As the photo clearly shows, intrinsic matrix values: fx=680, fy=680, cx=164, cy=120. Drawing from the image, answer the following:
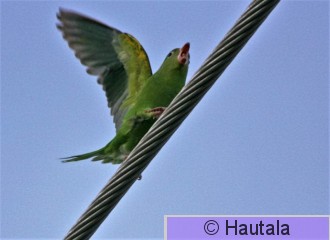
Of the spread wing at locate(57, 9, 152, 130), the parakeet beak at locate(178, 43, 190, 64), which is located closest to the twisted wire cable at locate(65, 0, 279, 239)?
the parakeet beak at locate(178, 43, 190, 64)

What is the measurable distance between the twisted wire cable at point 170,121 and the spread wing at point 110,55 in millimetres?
2100

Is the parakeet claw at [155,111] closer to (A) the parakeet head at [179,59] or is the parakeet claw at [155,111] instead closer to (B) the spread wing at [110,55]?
(A) the parakeet head at [179,59]

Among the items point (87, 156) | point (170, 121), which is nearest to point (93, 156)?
point (87, 156)

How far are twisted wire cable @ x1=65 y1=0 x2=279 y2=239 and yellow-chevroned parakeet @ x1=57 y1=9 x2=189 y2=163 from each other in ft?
5.16

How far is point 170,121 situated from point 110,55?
239 cm

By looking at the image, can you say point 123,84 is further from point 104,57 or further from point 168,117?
point 168,117

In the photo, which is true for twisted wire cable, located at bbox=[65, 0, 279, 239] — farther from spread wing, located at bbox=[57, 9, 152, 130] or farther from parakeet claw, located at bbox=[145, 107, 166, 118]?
spread wing, located at bbox=[57, 9, 152, 130]

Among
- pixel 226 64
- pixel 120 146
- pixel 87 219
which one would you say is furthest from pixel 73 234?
pixel 120 146

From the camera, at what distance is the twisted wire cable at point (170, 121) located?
1.82 metres

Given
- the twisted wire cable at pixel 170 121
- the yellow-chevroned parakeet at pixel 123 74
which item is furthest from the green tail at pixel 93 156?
the twisted wire cable at pixel 170 121

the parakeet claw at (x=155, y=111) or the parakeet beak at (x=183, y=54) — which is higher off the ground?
the parakeet beak at (x=183, y=54)

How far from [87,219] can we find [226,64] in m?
0.56

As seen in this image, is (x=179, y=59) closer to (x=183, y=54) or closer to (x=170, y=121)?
(x=183, y=54)

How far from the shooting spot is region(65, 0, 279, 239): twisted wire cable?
1.82 m
